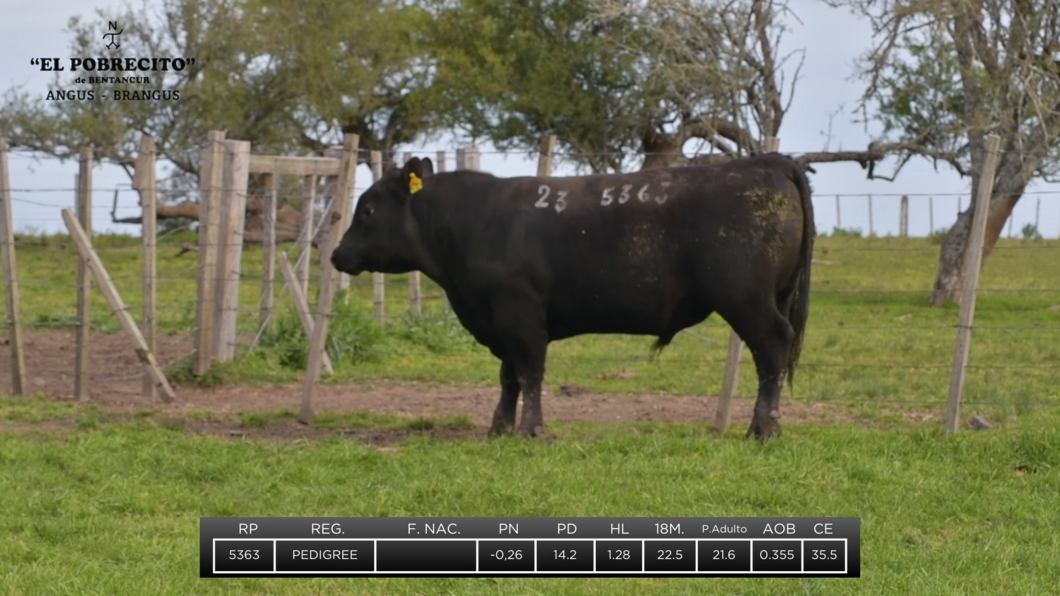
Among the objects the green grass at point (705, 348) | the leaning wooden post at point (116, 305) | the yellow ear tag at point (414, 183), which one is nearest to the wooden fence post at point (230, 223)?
the green grass at point (705, 348)

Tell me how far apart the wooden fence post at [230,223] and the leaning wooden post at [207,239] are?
2.6 inches

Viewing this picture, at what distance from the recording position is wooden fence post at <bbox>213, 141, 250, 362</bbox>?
43.2 feet

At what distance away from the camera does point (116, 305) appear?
11.9m

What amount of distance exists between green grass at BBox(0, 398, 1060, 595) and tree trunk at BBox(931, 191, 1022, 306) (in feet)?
37.5

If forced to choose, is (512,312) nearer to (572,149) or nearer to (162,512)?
(162,512)

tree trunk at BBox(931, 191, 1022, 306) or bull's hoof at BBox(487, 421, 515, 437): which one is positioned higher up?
tree trunk at BBox(931, 191, 1022, 306)

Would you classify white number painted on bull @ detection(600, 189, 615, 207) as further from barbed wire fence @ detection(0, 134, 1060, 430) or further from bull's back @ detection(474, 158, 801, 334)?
barbed wire fence @ detection(0, 134, 1060, 430)

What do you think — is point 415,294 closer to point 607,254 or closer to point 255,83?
point 607,254

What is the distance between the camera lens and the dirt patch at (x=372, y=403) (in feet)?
35.1

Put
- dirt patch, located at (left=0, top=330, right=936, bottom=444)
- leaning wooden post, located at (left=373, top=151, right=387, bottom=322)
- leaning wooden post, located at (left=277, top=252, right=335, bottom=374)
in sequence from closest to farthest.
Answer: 1. dirt patch, located at (left=0, top=330, right=936, bottom=444)
2. leaning wooden post, located at (left=277, top=252, right=335, bottom=374)
3. leaning wooden post, located at (left=373, top=151, right=387, bottom=322)

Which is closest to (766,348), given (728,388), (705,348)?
(728,388)

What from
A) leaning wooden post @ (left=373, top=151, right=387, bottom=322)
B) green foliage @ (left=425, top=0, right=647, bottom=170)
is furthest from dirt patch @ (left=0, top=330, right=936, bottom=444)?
green foliage @ (left=425, top=0, right=647, bottom=170)

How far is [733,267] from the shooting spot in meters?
9.37

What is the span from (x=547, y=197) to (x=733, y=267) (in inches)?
58.2
